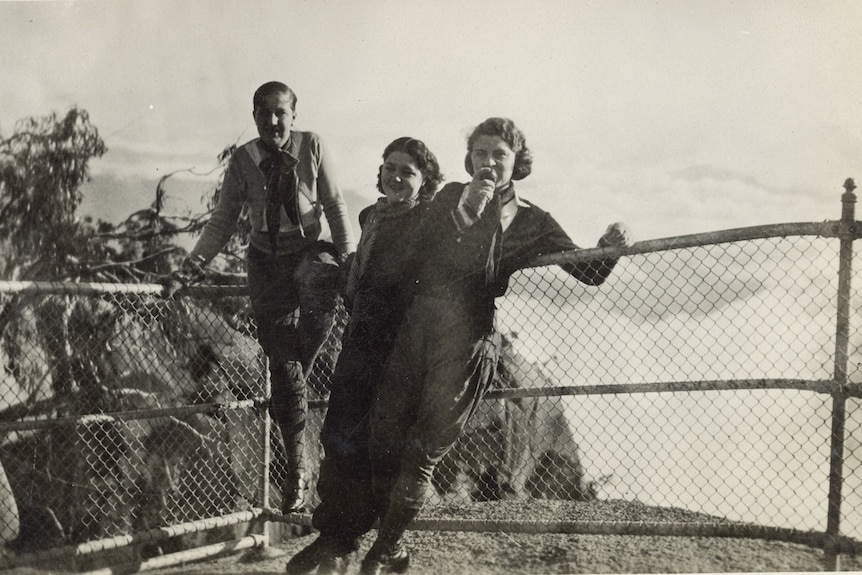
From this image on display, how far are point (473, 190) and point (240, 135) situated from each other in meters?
1.54

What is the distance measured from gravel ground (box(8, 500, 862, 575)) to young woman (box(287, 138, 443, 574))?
0.25 metres

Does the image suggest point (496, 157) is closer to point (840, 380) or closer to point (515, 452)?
point (840, 380)

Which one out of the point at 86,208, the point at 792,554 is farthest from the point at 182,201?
the point at 792,554

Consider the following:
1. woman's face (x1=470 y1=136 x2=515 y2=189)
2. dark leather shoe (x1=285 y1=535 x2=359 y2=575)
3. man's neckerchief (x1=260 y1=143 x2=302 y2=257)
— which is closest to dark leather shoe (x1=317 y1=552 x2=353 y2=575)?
dark leather shoe (x1=285 y1=535 x2=359 y2=575)

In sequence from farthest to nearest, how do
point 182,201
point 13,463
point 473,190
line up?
1. point 13,463
2. point 182,201
3. point 473,190

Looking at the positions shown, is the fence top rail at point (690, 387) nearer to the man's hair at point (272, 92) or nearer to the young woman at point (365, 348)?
the young woman at point (365, 348)

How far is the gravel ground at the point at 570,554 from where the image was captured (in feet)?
10.5

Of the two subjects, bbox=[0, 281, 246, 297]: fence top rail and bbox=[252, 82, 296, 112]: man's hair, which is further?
bbox=[252, 82, 296, 112]: man's hair

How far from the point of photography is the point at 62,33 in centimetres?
384

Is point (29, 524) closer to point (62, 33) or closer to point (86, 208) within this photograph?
point (86, 208)

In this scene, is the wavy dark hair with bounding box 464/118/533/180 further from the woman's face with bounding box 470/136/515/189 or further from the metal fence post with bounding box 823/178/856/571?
the metal fence post with bounding box 823/178/856/571

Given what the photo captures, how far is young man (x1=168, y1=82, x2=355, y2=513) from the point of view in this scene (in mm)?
3516

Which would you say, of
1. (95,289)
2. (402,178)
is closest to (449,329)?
(402,178)

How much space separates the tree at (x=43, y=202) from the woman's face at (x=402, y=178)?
2130 mm
